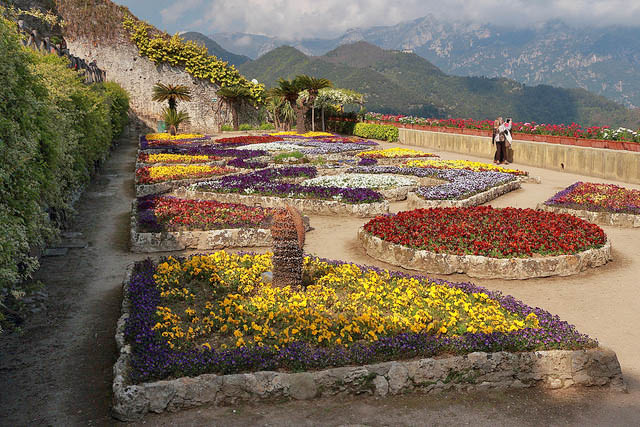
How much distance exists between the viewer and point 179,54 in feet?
153

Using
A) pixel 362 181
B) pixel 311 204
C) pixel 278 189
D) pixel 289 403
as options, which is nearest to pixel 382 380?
pixel 289 403

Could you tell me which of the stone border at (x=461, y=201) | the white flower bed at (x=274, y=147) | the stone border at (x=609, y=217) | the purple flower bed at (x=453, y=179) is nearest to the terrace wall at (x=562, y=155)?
the purple flower bed at (x=453, y=179)

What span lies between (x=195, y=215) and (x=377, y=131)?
94.6ft

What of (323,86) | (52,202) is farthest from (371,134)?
(52,202)

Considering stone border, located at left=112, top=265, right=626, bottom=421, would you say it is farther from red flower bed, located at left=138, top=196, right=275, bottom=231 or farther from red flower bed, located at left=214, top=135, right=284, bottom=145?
red flower bed, located at left=214, top=135, right=284, bottom=145

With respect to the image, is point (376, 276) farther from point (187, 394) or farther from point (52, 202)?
point (52, 202)

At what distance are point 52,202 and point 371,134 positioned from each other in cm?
3238

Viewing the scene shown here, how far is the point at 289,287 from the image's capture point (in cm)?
793

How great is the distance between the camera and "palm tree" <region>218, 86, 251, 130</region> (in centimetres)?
4497

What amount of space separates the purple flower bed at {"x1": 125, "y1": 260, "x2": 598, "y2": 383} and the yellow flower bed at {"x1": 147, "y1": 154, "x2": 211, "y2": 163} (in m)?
17.2

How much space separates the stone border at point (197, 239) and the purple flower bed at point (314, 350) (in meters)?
4.39

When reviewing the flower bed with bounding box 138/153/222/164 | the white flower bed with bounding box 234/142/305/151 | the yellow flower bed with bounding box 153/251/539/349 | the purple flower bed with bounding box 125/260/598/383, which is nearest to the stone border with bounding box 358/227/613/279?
the yellow flower bed with bounding box 153/251/539/349

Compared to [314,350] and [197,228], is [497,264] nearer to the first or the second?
[314,350]

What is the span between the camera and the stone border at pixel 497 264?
9.41 metres
